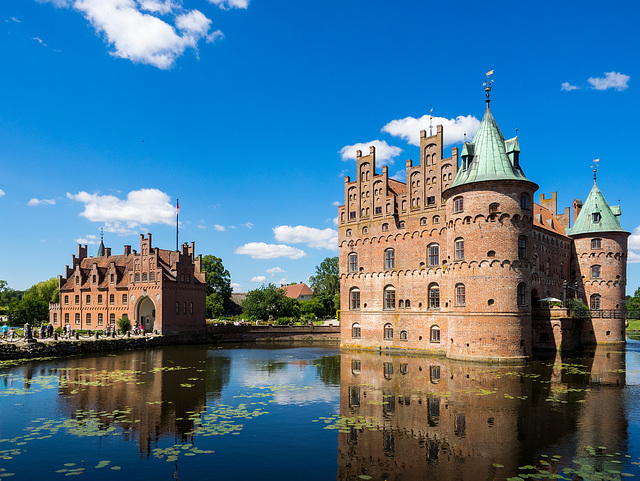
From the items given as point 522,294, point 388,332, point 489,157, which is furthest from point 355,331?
point 489,157

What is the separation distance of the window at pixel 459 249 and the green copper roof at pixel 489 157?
13.1 ft

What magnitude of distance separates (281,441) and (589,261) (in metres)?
44.8

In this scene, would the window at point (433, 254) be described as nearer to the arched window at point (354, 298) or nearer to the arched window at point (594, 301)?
the arched window at point (354, 298)

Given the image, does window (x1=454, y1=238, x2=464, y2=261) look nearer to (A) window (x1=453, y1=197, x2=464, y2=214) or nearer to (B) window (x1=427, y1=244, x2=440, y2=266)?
(A) window (x1=453, y1=197, x2=464, y2=214)

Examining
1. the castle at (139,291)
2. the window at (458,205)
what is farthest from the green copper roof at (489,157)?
the castle at (139,291)

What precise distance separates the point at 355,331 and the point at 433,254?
10414 millimetres

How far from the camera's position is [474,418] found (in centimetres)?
1695

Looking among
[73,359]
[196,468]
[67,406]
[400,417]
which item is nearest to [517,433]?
[400,417]

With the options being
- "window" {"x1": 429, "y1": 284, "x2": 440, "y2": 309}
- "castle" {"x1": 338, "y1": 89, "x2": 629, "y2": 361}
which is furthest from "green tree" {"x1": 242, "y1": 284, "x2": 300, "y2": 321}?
"window" {"x1": 429, "y1": 284, "x2": 440, "y2": 309}

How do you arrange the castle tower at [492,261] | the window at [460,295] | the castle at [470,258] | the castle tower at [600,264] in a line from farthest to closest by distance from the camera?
the castle tower at [600,264], the window at [460,295], the castle at [470,258], the castle tower at [492,261]

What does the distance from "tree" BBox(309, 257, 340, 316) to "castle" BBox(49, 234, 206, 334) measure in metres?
26.2

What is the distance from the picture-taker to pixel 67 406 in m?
18.8

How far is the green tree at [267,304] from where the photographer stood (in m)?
73.1

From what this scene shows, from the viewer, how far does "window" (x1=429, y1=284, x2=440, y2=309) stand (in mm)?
38406
